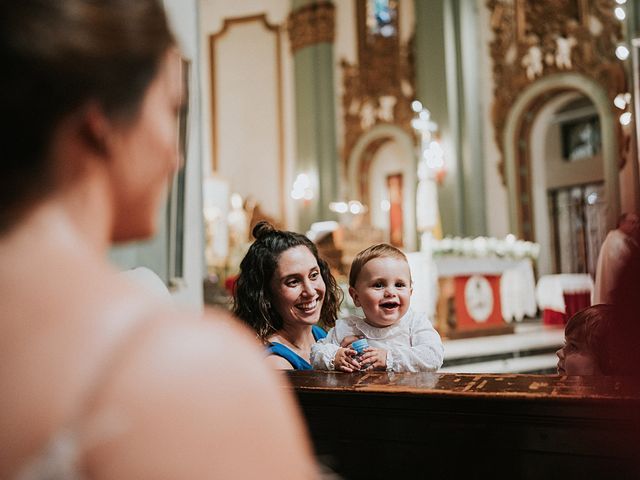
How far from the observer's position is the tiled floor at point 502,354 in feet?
20.2

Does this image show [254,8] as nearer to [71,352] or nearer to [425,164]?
[425,164]

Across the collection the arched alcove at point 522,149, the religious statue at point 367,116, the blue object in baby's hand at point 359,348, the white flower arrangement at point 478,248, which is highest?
the religious statue at point 367,116

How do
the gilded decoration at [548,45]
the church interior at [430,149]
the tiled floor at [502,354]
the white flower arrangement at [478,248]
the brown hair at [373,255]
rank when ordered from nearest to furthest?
the brown hair at [373,255]
the tiled floor at [502,354]
the church interior at [430,149]
the white flower arrangement at [478,248]
the gilded decoration at [548,45]

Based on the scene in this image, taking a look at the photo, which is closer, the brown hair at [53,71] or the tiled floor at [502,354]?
the brown hair at [53,71]

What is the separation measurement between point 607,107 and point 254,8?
920cm

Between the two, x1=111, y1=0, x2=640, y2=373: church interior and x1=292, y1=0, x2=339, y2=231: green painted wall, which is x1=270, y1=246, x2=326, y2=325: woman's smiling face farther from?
x1=292, y1=0, x2=339, y2=231: green painted wall

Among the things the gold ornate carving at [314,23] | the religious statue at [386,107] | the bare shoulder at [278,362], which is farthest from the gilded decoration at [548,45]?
the bare shoulder at [278,362]

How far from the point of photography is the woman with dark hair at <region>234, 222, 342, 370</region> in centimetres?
237

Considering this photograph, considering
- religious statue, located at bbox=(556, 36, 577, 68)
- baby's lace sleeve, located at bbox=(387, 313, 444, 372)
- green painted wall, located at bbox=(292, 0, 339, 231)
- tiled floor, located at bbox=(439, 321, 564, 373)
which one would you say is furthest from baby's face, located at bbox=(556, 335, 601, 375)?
green painted wall, located at bbox=(292, 0, 339, 231)

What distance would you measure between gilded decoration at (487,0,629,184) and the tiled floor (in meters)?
4.60

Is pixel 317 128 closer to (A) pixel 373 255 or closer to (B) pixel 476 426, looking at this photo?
(A) pixel 373 255

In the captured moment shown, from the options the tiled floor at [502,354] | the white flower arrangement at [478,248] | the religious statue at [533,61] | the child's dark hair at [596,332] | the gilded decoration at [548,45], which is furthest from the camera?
the religious statue at [533,61]

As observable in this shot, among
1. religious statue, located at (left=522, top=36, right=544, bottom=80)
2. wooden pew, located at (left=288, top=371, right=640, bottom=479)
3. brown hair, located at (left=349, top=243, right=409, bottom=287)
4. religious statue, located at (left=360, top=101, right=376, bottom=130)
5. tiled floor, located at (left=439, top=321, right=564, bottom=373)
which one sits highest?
religious statue, located at (left=522, top=36, right=544, bottom=80)

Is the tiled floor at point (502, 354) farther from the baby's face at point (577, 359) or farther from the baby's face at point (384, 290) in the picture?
the baby's face at point (577, 359)
